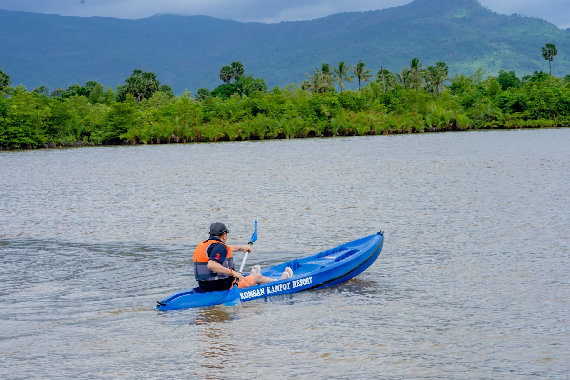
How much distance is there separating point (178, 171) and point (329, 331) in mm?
42136

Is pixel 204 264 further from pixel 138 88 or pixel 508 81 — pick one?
pixel 508 81

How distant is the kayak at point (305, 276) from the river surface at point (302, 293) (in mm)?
212

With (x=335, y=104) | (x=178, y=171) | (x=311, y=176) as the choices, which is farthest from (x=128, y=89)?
(x=311, y=176)

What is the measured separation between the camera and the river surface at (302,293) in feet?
36.4

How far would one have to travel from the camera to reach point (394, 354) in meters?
11.3

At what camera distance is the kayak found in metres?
14.1

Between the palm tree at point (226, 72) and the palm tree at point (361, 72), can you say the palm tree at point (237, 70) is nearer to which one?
the palm tree at point (226, 72)

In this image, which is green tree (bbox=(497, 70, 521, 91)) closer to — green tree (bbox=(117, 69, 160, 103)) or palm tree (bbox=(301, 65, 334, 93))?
palm tree (bbox=(301, 65, 334, 93))

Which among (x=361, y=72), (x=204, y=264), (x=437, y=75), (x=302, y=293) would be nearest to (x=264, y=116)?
(x=361, y=72)

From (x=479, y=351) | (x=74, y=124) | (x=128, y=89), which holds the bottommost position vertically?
Answer: (x=479, y=351)

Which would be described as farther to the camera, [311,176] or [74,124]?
[74,124]

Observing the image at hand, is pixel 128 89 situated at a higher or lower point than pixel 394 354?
higher

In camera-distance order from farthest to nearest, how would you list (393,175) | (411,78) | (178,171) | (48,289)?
1. (411,78)
2. (178,171)
3. (393,175)
4. (48,289)

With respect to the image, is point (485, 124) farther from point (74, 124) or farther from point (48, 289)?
point (48, 289)
